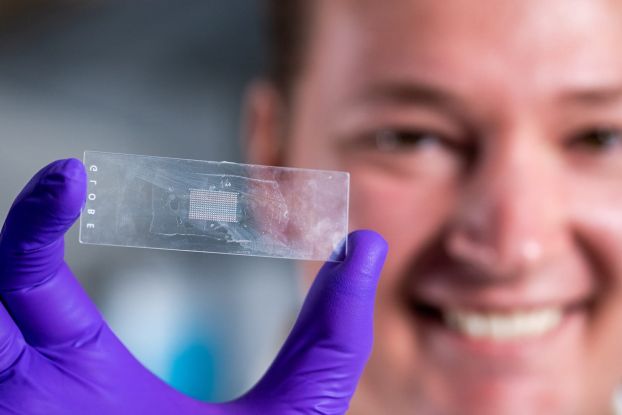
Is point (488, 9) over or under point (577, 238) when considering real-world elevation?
over

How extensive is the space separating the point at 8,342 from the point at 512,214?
2.95ft

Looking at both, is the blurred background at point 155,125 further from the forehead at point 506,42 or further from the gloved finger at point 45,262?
the gloved finger at point 45,262

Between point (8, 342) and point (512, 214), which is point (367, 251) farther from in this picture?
point (8, 342)

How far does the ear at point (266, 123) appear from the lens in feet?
5.99

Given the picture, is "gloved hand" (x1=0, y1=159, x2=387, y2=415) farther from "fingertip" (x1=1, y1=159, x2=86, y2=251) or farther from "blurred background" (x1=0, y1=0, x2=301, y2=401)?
"blurred background" (x1=0, y1=0, x2=301, y2=401)

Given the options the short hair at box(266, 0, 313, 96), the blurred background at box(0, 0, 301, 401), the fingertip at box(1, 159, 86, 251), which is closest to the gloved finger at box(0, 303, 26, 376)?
the fingertip at box(1, 159, 86, 251)

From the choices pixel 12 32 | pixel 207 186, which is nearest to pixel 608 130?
pixel 207 186

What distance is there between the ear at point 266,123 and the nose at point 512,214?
71cm

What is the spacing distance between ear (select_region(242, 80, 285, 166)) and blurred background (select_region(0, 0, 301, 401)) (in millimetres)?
1620

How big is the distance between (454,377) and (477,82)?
0.64 meters

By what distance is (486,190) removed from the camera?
1247mm

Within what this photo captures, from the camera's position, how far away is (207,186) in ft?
3.34

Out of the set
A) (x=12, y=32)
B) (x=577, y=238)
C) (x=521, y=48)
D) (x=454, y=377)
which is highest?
(x=12, y=32)

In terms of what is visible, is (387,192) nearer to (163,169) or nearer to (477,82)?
(477,82)
